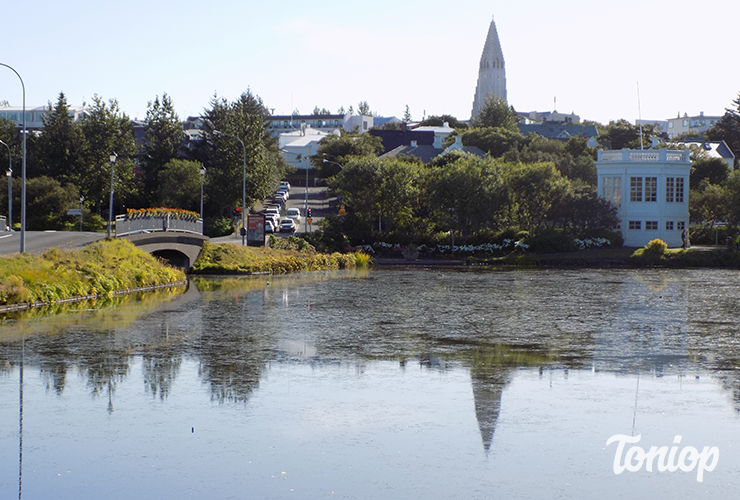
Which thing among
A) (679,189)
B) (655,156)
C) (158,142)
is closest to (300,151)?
(158,142)

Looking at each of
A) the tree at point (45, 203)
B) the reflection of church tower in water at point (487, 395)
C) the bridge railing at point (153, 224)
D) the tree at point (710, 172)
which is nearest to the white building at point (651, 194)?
the tree at point (710, 172)

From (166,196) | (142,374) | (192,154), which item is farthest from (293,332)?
(192,154)

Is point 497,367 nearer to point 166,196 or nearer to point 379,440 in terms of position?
point 379,440

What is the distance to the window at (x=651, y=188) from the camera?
237ft

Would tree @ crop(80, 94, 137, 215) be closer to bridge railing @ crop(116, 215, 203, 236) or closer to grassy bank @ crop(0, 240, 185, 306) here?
bridge railing @ crop(116, 215, 203, 236)

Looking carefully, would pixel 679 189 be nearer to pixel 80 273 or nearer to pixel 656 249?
pixel 656 249

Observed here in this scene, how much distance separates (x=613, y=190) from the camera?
7425 cm

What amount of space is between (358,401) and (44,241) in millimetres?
31598

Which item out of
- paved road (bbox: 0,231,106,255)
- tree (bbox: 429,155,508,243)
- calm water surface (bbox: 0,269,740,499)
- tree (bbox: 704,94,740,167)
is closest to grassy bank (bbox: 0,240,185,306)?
paved road (bbox: 0,231,106,255)

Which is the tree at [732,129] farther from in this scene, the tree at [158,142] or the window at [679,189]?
the tree at [158,142]

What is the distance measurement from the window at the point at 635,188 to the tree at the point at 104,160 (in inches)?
1835

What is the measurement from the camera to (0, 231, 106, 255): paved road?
38.7 m

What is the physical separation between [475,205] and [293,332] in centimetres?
4497

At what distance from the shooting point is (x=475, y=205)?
2675 inches
